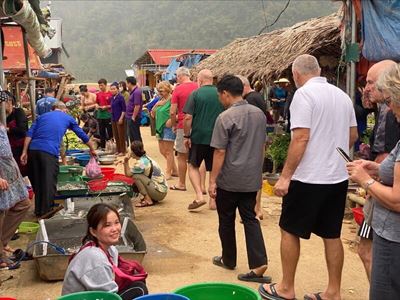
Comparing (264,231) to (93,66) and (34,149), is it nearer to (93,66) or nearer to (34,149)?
(34,149)

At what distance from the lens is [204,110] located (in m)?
7.19

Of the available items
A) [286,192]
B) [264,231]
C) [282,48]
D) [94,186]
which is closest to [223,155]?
[286,192]

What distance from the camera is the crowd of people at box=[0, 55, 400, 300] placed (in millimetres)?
2748

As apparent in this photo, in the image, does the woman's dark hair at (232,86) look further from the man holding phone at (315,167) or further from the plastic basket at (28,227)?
the plastic basket at (28,227)

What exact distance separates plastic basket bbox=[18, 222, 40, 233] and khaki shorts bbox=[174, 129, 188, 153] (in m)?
2.83

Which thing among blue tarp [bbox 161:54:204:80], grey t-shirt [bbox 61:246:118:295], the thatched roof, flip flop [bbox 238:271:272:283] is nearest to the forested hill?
blue tarp [bbox 161:54:204:80]

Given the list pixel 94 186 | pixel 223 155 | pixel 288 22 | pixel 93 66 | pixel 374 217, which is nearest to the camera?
pixel 374 217

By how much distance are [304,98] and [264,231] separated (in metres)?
2.91

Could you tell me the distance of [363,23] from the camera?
6.57 metres

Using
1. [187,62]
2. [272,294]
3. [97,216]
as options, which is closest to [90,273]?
[97,216]

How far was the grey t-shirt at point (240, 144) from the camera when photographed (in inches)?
189

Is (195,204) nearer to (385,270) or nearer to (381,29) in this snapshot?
(381,29)

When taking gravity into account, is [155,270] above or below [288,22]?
below

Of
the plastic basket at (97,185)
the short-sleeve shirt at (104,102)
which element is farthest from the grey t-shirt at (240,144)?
the short-sleeve shirt at (104,102)
